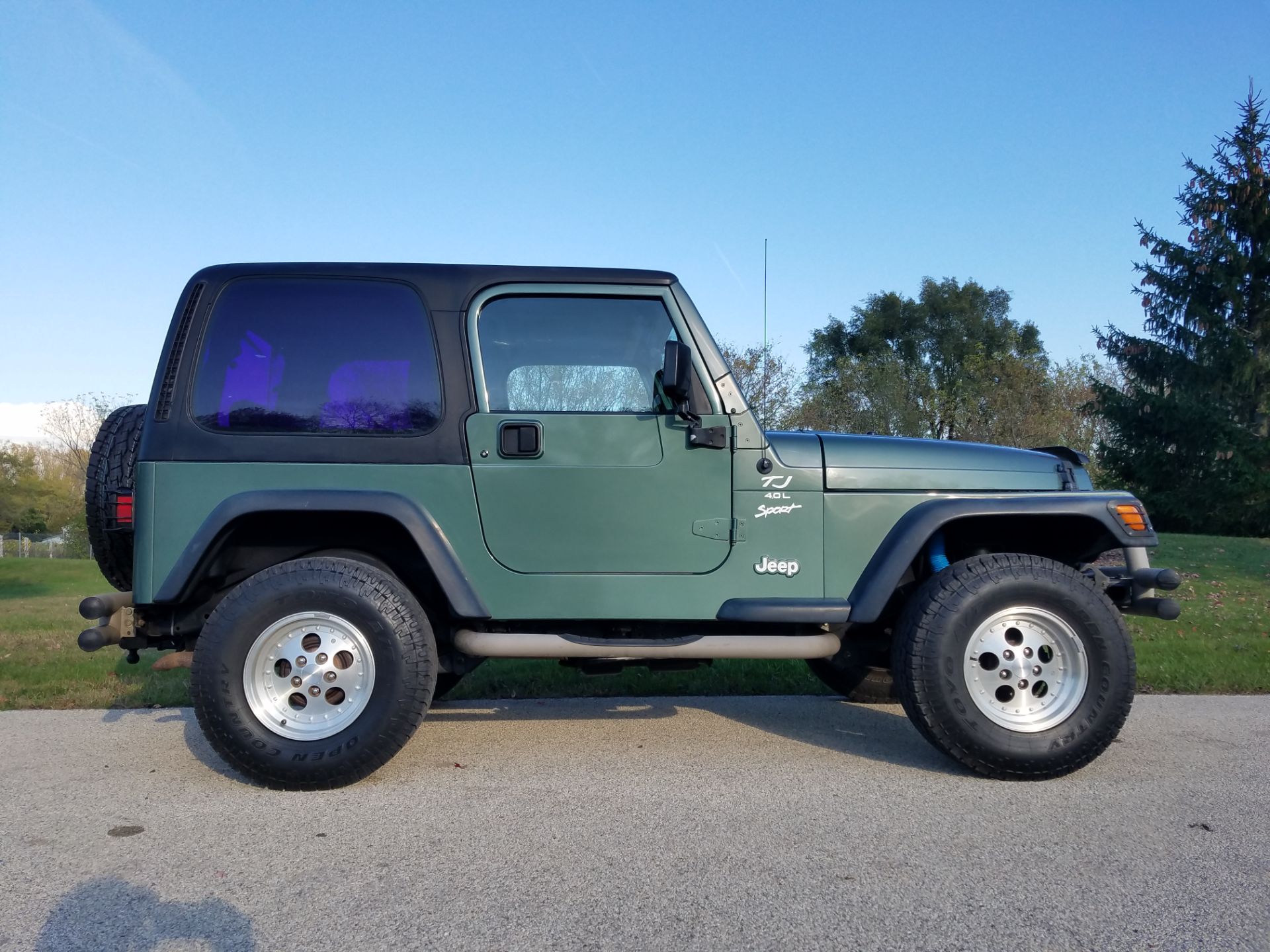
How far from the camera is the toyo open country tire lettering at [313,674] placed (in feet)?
12.4

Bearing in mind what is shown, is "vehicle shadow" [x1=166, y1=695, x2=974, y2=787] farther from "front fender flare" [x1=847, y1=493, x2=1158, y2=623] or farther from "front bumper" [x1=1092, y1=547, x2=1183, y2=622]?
"front bumper" [x1=1092, y1=547, x2=1183, y2=622]

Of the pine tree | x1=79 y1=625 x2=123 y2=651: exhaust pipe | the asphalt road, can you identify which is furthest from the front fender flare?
the pine tree

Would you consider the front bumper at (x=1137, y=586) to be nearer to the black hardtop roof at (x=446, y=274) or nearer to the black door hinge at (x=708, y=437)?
the black door hinge at (x=708, y=437)

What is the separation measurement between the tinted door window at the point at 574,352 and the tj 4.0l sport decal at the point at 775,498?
0.57 metres

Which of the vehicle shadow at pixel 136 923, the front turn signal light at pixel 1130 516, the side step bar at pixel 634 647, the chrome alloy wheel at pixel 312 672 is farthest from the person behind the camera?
the front turn signal light at pixel 1130 516

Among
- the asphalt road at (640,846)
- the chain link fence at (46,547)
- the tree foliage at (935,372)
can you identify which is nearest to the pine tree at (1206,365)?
the tree foliage at (935,372)

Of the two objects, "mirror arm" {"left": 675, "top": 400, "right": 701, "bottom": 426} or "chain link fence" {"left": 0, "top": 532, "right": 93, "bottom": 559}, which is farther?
"chain link fence" {"left": 0, "top": 532, "right": 93, "bottom": 559}

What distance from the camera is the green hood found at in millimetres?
4148

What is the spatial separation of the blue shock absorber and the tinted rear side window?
2.36m

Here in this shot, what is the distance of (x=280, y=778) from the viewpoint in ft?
12.4

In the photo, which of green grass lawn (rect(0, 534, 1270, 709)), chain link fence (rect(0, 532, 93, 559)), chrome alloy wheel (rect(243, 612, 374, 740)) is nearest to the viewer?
chrome alloy wheel (rect(243, 612, 374, 740))

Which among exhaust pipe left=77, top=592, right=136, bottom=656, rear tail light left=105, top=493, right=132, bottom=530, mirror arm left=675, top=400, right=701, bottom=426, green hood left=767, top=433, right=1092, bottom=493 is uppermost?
mirror arm left=675, top=400, right=701, bottom=426

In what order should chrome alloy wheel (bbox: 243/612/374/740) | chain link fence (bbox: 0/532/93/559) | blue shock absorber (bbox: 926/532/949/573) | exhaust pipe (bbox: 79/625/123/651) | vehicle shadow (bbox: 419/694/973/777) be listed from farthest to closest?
chain link fence (bbox: 0/532/93/559) < vehicle shadow (bbox: 419/694/973/777) < blue shock absorber (bbox: 926/532/949/573) < chrome alloy wheel (bbox: 243/612/374/740) < exhaust pipe (bbox: 79/625/123/651)

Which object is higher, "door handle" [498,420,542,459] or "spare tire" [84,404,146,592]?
"door handle" [498,420,542,459]
